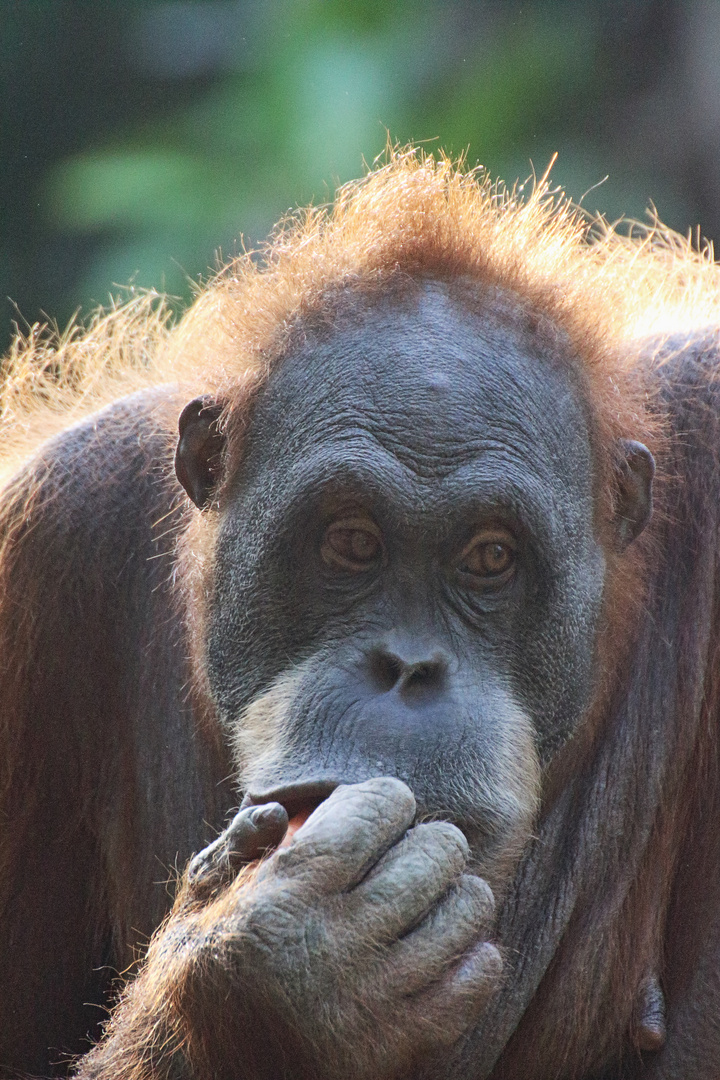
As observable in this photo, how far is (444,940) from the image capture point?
7.11ft

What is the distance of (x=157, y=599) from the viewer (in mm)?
3000

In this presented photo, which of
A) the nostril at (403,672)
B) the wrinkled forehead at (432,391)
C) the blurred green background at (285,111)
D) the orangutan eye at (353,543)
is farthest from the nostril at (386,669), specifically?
→ the blurred green background at (285,111)

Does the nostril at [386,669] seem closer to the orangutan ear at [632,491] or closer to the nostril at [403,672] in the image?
the nostril at [403,672]

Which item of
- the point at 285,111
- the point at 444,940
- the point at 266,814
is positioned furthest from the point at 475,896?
the point at 285,111

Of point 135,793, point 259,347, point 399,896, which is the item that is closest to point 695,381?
point 259,347

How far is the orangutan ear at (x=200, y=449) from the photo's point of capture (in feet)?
8.71

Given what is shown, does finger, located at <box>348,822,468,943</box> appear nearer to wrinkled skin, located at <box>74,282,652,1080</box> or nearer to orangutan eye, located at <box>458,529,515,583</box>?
wrinkled skin, located at <box>74,282,652,1080</box>

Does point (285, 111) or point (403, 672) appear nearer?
point (403, 672)

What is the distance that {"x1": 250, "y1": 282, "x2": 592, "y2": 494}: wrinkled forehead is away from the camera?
2.38 meters

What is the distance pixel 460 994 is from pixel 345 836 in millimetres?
327

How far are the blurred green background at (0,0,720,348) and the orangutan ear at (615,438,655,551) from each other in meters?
5.14

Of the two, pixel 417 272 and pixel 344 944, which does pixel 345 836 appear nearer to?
pixel 344 944

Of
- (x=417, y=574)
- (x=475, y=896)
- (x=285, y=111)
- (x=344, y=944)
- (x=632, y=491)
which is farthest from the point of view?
(x=285, y=111)

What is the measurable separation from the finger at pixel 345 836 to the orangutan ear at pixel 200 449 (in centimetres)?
76
